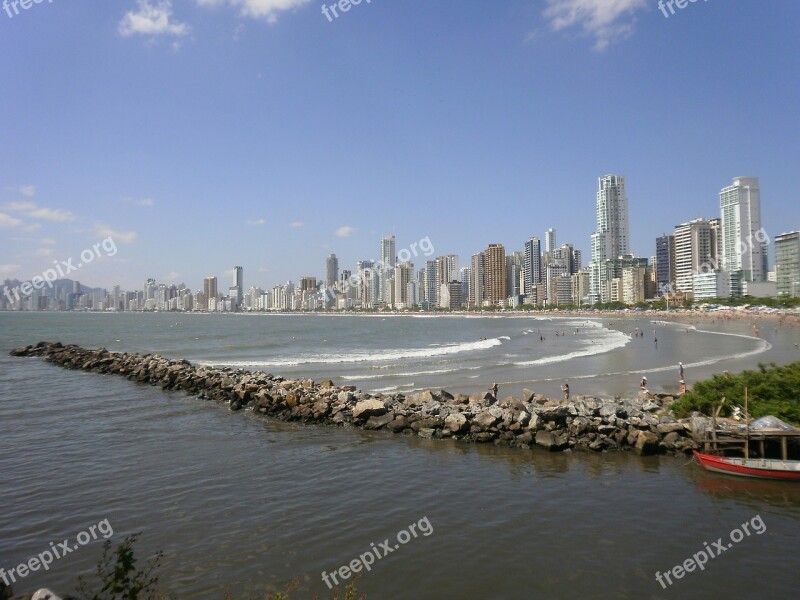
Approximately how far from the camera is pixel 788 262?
157 m

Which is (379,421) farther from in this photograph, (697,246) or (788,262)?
(697,246)

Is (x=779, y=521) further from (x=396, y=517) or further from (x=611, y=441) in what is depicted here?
(x=396, y=517)

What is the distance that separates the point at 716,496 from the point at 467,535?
6063mm

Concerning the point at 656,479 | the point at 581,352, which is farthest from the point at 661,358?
the point at 656,479

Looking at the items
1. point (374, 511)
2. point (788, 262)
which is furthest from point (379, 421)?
point (788, 262)

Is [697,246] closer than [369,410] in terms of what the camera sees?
No

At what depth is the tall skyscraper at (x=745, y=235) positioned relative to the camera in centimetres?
19100

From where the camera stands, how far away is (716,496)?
1094 centimetres

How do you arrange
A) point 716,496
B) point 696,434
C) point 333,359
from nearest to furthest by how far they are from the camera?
point 716,496 → point 696,434 → point 333,359

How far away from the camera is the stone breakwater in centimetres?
1446

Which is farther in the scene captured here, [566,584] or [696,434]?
[696,434]

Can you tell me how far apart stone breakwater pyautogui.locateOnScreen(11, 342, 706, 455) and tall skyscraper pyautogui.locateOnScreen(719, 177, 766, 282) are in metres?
208

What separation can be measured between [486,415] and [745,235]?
223 m

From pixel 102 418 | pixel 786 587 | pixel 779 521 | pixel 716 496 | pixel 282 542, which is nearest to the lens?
pixel 786 587
